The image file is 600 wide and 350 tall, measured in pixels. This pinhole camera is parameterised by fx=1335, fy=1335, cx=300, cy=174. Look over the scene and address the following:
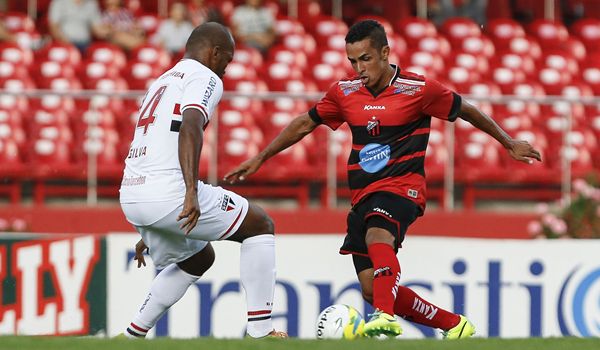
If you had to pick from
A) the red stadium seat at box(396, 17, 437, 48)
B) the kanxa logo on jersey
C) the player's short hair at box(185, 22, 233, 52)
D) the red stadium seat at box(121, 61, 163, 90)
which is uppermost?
the red stadium seat at box(396, 17, 437, 48)

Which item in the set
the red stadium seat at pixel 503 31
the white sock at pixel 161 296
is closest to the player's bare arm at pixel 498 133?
the white sock at pixel 161 296

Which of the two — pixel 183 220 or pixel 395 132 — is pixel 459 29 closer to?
pixel 395 132

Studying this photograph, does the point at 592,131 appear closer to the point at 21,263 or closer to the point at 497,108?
the point at 497,108

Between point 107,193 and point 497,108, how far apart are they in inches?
156

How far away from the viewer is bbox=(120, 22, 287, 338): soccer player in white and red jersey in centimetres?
697

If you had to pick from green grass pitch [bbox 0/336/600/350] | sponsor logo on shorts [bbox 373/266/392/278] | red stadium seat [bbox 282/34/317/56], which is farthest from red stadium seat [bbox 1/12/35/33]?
green grass pitch [bbox 0/336/600/350]

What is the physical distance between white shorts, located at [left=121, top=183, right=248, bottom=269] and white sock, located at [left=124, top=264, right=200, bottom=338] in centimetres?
19

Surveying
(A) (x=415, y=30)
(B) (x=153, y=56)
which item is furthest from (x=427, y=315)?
(A) (x=415, y=30)

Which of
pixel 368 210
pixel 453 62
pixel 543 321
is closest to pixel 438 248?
pixel 543 321

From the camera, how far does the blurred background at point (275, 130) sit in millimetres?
12648

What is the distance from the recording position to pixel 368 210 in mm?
7395

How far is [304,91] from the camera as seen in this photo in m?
14.7

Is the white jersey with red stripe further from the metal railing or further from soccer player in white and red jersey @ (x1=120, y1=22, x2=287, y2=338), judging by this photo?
the metal railing

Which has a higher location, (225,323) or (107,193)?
(107,193)
